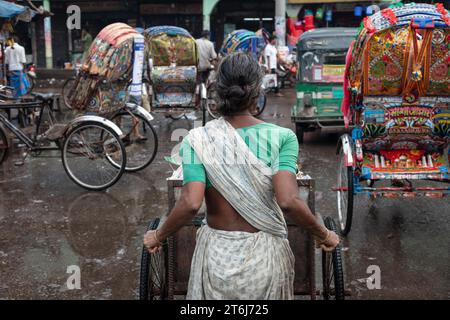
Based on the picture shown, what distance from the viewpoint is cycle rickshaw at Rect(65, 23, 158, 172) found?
23.2 ft

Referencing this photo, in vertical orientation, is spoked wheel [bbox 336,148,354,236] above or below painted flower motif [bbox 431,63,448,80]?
below

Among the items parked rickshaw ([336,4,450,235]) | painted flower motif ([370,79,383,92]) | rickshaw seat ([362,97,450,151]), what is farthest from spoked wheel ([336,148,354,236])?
painted flower motif ([370,79,383,92])

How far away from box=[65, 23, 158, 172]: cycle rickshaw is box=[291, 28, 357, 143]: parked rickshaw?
9.11 feet

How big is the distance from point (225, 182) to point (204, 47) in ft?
38.7

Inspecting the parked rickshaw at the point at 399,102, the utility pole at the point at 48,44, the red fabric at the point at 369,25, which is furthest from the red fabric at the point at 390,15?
the utility pole at the point at 48,44

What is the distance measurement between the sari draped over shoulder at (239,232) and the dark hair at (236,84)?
81 mm

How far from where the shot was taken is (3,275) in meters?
4.28

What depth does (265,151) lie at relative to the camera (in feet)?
7.21

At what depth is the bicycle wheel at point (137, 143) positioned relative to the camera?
741 centimetres

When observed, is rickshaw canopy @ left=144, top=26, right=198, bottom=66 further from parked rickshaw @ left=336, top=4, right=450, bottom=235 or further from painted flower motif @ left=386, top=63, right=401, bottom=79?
painted flower motif @ left=386, top=63, right=401, bottom=79

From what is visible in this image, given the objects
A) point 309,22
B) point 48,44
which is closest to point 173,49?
point 309,22

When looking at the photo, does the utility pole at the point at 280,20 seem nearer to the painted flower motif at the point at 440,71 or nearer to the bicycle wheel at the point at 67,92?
the bicycle wheel at the point at 67,92

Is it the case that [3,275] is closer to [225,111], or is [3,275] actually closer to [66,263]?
[66,263]
